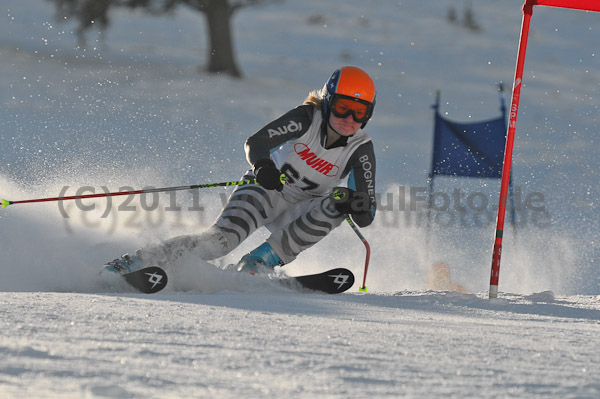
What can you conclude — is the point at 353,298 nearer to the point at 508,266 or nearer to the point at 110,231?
the point at 110,231

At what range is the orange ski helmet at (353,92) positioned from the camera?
4465 millimetres

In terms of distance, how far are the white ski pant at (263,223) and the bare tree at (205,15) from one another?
11.9 metres

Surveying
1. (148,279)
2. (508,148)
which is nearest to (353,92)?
(508,148)

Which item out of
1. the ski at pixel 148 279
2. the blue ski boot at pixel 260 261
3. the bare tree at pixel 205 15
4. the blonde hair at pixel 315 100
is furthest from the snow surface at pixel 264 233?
the blonde hair at pixel 315 100

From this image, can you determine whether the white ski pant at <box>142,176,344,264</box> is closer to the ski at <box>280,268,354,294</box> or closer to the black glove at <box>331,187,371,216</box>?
the black glove at <box>331,187,371,216</box>

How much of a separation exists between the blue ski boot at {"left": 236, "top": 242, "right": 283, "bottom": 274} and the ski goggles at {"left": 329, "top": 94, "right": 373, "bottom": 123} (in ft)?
2.61

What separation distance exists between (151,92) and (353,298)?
12.0 meters

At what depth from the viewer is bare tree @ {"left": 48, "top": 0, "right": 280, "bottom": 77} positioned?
1641 centimetres

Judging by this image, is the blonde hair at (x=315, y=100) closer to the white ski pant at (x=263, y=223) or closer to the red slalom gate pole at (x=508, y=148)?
the white ski pant at (x=263, y=223)

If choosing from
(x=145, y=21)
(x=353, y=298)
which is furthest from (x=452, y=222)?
(x=145, y=21)

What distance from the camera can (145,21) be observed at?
19.0 meters

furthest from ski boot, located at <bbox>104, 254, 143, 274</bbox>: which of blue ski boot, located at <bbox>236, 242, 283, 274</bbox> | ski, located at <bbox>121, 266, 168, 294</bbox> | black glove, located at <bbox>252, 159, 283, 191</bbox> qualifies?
black glove, located at <bbox>252, 159, 283, 191</bbox>

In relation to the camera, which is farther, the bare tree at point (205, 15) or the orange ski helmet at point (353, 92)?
the bare tree at point (205, 15)

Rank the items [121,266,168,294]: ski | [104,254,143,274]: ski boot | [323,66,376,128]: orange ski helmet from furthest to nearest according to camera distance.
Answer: [323,66,376,128]: orange ski helmet < [104,254,143,274]: ski boot < [121,266,168,294]: ski
